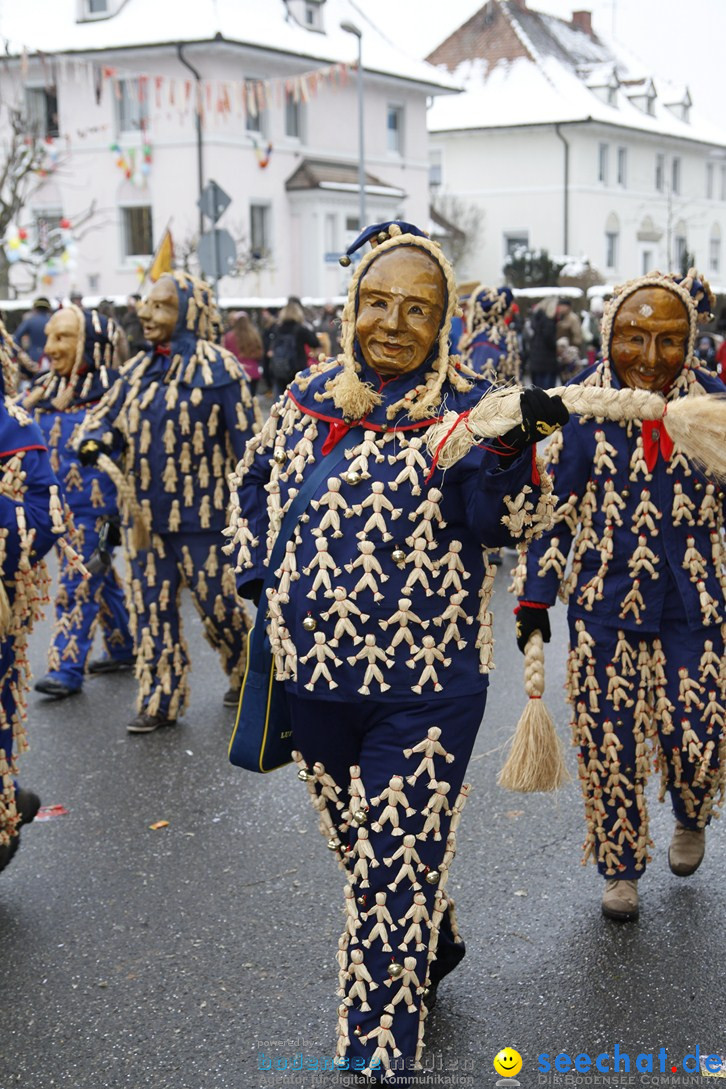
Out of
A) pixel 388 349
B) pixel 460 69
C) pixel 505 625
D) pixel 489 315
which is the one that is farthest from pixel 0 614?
pixel 460 69

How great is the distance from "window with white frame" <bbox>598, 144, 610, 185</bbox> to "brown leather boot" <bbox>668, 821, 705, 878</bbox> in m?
44.2

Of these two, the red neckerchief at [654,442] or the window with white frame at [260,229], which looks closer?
the red neckerchief at [654,442]

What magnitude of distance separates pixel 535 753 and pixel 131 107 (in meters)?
31.5

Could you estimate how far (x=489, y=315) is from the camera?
9.76 m

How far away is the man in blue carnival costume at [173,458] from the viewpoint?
19.4ft

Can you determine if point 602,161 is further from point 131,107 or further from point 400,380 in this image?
point 400,380

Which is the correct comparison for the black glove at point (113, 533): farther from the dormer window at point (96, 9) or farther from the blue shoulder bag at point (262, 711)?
the dormer window at point (96, 9)

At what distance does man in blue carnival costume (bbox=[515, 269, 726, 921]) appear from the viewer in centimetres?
387

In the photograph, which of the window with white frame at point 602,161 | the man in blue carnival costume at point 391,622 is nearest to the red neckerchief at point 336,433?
the man in blue carnival costume at point 391,622

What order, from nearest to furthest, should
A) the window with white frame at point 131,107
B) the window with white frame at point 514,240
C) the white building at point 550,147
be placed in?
the window with white frame at point 131,107, the white building at point 550,147, the window with white frame at point 514,240

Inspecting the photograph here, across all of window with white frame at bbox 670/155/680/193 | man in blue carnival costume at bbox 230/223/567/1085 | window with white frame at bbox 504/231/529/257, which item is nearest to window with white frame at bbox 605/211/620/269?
window with white frame at bbox 504/231/529/257

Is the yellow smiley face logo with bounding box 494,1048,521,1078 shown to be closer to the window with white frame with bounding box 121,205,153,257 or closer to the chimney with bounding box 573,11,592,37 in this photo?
the window with white frame with bounding box 121,205,153,257

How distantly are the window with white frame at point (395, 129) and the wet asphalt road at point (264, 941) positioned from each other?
34956 mm

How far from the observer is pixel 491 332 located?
31.9ft
